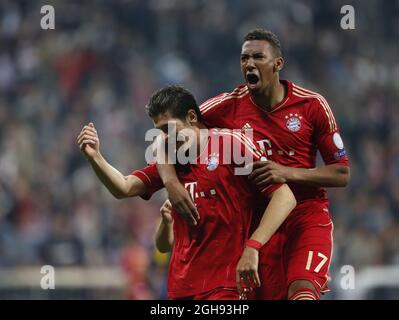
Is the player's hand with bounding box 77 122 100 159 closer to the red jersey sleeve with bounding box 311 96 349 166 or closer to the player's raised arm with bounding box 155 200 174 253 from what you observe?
the player's raised arm with bounding box 155 200 174 253

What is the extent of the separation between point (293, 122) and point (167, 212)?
3.14ft

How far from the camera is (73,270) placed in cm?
1285

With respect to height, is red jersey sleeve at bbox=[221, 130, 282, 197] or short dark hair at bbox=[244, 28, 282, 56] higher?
short dark hair at bbox=[244, 28, 282, 56]

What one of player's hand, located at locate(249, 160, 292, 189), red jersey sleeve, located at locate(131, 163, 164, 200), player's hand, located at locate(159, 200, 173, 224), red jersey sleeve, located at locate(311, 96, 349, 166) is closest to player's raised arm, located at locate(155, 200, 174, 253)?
player's hand, located at locate(159, 200, 173, 224)

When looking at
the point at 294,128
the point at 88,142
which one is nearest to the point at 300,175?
the point at 294,128

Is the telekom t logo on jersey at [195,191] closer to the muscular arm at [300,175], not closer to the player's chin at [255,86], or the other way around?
the muscular arm at [300,175]

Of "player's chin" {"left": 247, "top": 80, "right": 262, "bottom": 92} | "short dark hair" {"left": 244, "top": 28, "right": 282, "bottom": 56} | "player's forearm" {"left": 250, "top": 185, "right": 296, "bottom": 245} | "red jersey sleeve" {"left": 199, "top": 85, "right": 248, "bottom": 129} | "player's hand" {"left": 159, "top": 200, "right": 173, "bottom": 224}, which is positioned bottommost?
"player's forearm" {"left": 250, "top": 185, "right": 296, "bottom": 245}

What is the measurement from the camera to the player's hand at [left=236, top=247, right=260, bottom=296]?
5832 mm

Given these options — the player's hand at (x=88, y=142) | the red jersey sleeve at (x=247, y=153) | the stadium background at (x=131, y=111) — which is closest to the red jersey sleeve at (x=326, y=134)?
the red jersey sleeve at (x=247, y=153)

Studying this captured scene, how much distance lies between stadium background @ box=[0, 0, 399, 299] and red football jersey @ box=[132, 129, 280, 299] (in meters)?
4.91

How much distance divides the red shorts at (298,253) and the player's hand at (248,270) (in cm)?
76

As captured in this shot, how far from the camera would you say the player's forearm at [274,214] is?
598cm

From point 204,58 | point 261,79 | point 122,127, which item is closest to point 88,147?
point 261,79
